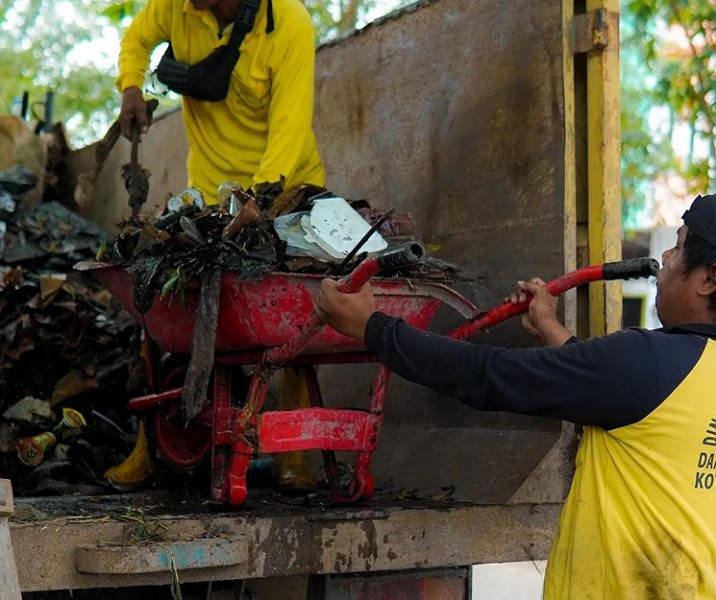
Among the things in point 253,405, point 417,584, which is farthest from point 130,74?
point 417,584

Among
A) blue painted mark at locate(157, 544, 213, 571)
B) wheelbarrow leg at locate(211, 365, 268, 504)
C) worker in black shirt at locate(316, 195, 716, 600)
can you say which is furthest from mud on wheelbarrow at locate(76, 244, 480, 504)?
worker in black shirt at locate(316, 195, 716, 600)

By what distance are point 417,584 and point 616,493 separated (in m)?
1.04

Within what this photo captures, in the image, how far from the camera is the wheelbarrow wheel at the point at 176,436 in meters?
4.13

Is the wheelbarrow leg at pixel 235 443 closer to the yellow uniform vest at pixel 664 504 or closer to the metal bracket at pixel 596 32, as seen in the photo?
the yellow uniform vest at pixel 664 504

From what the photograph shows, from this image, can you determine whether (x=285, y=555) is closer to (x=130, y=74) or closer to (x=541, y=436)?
(x=541, y=436)

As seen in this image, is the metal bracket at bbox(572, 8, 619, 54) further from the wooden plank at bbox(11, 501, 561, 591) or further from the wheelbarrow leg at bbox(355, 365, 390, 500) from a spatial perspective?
the wooden plank at bbox(11, 501, 561, 591)

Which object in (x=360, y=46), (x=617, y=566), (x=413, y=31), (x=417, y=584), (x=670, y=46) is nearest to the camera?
(x=617, y=566)

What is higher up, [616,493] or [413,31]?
[413,31]

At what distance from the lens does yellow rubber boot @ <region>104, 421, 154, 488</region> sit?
4199 mm

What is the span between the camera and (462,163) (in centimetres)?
412

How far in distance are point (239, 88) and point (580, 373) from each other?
2574 mm

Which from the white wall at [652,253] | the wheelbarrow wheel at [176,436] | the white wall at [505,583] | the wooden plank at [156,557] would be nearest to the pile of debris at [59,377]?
the wheelbarrow wheel at [176,436]

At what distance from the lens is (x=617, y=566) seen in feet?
7.63

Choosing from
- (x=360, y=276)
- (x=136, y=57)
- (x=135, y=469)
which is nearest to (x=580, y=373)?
(x=360, y=276)
